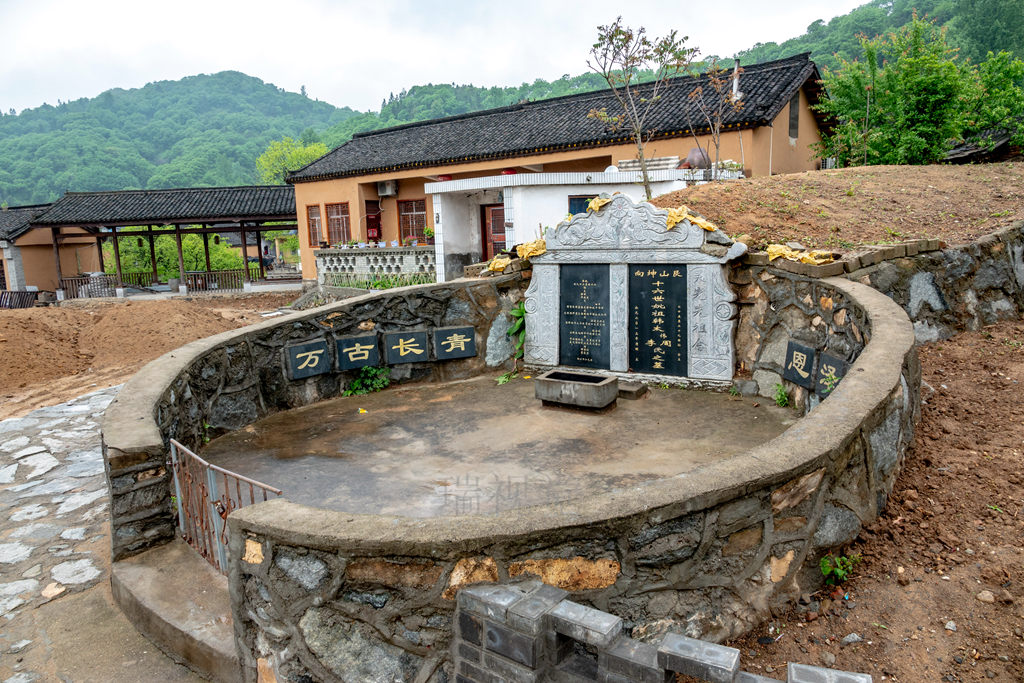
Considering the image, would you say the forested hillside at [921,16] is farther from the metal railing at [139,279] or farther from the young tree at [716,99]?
the metal railing at [139,279]

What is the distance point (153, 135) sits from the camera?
257 ft

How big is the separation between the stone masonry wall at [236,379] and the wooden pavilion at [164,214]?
65.5 ft

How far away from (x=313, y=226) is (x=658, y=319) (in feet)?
69.7

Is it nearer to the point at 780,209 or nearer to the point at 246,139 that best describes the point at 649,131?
the point at 780,209

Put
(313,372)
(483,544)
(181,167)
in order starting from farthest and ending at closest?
(181,167) → (313,372) → (483,544)

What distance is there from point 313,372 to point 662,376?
4.17 m

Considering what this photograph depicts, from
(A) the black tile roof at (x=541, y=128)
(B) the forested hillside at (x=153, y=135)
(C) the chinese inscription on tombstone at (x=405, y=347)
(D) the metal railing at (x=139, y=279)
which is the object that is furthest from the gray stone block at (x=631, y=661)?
(B) the forested hillside at (x=153, y=135)

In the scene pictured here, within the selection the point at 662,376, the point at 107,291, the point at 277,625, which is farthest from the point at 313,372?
the point at 107,291

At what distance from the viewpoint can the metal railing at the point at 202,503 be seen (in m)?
4.12

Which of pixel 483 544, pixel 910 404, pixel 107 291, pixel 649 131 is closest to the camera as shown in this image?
pixel 483 544

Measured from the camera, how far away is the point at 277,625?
3.21 metres

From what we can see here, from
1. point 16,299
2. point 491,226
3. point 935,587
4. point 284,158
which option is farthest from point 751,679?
point 284,158

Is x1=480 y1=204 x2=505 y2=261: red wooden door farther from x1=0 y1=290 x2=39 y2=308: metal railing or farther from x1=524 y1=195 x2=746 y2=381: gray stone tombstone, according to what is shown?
x1=0 y1=290 x2=39 y2=308: metal railing

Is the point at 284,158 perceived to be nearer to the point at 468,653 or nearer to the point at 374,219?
the point at 374,219
